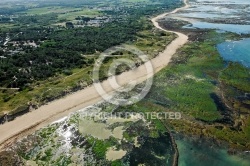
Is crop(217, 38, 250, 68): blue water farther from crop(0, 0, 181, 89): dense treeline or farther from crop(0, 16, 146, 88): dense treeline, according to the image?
crop(0, 16, 146, 88): dense treeline

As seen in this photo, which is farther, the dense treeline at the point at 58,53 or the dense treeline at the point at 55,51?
the dense treeline at the point at 55,51

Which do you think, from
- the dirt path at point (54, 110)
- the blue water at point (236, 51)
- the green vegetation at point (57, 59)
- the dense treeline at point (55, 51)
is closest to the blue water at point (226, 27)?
the blue water at point (236, 51)

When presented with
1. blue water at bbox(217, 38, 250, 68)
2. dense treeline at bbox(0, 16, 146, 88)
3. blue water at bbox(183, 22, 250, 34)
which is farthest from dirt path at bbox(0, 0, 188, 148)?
blue water at bbox(183, 22, 250, 34)

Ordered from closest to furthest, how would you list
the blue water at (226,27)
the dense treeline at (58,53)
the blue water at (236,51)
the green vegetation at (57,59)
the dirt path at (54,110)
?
the dirt path at (54,110) < the green vegetation at (57,59) < the dense treeline at (58,53) < the blue water at (236,51) < the blue water at (226,27)

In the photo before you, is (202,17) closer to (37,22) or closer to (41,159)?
(37,22)

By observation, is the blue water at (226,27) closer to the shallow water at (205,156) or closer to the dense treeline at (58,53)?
the dense treeline at (58,53)

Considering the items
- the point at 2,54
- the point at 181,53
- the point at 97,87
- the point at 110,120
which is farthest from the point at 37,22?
the point at 110,120

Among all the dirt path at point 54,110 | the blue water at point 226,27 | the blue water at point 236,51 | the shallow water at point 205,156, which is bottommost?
the blue water at point 226,27

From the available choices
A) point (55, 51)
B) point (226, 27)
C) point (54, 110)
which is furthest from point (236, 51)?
point (54, 110)

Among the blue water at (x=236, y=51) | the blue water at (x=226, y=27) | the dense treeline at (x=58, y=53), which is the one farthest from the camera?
the blue water at (x=226, y=27)

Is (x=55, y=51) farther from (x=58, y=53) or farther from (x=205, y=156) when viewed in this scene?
(x=205, y=156)
